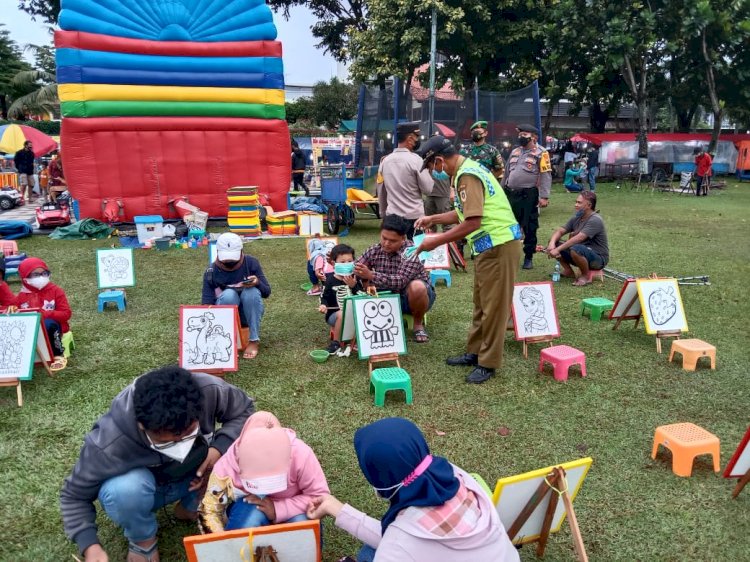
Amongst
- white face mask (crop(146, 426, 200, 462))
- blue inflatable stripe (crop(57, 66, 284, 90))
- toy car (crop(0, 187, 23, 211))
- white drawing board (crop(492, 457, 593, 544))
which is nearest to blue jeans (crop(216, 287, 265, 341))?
white face mask (crop(146, 426, 200, 462))

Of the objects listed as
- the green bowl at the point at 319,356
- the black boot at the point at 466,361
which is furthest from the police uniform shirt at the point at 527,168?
the green bowl at the point at 319,356

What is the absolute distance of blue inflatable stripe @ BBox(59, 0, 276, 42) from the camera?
37.7 feet

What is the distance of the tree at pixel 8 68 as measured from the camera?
140ft

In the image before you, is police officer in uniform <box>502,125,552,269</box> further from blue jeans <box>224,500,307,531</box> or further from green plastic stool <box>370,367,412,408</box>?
blue jeans <box>224,500,307,531</box>

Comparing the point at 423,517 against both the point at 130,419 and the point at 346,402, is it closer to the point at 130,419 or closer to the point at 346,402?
→ the point at 130,419

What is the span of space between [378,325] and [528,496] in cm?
263

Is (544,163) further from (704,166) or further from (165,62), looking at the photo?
(704,166)

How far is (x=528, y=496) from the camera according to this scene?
2.64 m

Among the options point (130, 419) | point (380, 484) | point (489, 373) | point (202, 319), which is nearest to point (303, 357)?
point (202, 319)

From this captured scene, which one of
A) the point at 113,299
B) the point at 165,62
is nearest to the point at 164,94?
the point at 165,62

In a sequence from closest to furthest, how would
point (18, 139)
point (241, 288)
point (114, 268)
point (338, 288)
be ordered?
1. point (241, 288)
2. point (338, 288)
3. point (114, 268)
4. point (18, 139)

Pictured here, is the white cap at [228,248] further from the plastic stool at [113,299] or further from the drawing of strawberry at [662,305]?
the drawing of strawberry at [662,305]

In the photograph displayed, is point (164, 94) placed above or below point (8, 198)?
above

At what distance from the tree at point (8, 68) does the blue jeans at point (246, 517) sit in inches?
1964
